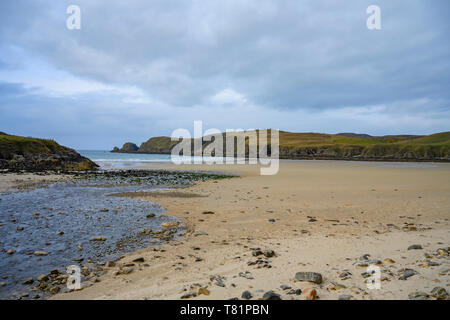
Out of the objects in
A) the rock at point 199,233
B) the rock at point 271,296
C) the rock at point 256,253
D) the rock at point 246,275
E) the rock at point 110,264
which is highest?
the rock at point 271,296

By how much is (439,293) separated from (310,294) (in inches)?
68.2

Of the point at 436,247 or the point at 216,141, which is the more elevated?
the point at 216,141

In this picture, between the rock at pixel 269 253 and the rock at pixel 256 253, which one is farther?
the rock at pixel 256 253

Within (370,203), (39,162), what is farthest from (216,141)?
(370,203)

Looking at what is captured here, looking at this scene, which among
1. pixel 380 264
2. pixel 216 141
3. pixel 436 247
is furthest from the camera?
pixel 216 141

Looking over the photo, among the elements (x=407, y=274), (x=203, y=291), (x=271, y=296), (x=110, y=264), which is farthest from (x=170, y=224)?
(x=407, y=274)

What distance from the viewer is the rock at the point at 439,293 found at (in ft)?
11.6

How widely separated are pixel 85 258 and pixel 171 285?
293 cm

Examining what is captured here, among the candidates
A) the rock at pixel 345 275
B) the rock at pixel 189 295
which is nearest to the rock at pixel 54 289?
the rock at pixel 189 295

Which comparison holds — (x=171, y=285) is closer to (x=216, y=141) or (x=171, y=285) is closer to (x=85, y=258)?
(x=85, y=258)

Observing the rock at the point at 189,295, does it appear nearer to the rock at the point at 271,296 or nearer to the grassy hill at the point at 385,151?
the rock at the point at 271,296

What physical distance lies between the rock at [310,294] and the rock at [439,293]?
1.57 metres

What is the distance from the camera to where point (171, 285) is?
15.3 feet

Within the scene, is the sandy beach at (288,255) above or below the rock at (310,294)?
below
